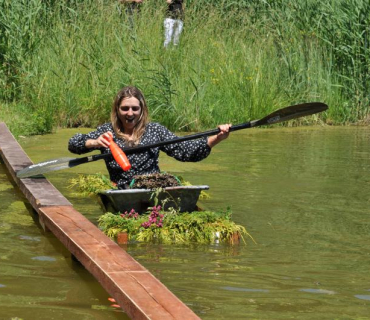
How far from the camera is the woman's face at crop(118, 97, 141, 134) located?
24.6 ft

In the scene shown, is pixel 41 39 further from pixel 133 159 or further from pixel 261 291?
pixel 261 291

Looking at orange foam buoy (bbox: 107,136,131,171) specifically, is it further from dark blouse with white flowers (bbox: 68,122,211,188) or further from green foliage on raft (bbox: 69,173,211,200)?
green foliage on raft (bbox: 69,173,211,200)

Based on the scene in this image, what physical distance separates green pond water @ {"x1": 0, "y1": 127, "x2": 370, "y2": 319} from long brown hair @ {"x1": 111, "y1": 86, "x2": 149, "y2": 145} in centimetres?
65

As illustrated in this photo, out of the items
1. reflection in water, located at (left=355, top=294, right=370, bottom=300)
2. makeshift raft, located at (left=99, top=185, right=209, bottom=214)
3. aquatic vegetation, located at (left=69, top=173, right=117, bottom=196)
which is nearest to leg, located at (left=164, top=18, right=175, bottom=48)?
aquatic vegetation, located at (left=69, top=173, right=117, bottom=196)

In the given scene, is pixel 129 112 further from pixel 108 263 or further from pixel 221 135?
pixel 108 263

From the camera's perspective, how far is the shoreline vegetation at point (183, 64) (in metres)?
12.7

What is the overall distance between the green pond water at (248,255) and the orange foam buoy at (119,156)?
2.23 feet

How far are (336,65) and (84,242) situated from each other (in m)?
9.08

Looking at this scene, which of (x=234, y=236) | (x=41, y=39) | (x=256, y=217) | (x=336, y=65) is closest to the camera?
(x=234, y=236)

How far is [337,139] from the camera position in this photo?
40.2ft

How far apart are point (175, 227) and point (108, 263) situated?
1.46 meters

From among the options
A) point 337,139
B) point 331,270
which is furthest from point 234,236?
point 337,139

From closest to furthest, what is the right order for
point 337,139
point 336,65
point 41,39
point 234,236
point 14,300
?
point 14,300 < point 234,236 < point 337,139 < point 41,39 < point 336,65

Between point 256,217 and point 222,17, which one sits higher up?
point 222,17
